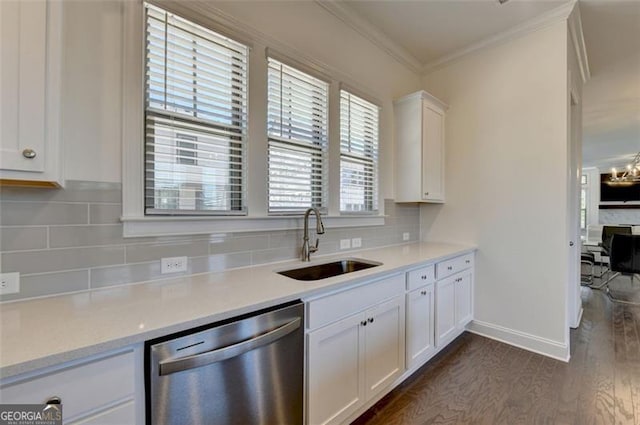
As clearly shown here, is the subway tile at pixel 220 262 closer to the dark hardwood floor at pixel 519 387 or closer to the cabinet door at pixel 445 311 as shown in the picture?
the dark hardwood floor at pixel 519 387

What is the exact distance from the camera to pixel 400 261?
2133 mm

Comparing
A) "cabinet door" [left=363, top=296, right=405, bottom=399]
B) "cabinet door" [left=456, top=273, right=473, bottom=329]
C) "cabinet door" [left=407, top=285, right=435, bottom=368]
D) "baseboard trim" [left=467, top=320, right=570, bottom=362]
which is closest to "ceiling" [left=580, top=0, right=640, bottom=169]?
"cabinet door" [left=456, top=273, right=473, bottom=329]

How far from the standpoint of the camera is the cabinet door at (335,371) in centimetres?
145

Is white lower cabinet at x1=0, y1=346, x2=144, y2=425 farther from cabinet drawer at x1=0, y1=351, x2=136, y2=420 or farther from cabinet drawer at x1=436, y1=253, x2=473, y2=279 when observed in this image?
cabinet drawer at x1=436, y1=253, x2=473, y2=279

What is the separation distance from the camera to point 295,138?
7.16 feet

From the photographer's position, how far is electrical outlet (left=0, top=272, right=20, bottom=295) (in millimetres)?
1143

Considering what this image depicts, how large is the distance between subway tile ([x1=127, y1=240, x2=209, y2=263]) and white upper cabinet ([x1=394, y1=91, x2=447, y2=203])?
84.4 inches

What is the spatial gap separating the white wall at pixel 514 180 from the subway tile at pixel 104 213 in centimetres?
309

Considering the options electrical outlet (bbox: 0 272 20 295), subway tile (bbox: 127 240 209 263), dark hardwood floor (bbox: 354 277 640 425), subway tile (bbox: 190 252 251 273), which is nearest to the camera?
electrical outlet (bbox: 0 272 20 295)

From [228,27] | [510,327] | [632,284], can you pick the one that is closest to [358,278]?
[228,27]

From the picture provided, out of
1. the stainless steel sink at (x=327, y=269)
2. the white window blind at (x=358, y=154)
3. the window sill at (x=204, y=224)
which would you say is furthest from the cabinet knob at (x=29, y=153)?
the white window blind at (x=358, y=154)

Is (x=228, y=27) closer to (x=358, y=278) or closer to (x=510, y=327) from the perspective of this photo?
(x=358, y=278)

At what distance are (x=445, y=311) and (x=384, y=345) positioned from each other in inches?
37.6

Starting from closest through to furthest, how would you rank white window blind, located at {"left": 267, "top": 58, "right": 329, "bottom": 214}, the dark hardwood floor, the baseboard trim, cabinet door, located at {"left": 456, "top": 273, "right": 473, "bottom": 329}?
the dark hardwood floor < white window blind, located at {"left": 267, "top": 58, "right": 329, "bottom": 214} < the baseboard trim < cabinet door, located at {"left": 456, "top": 273, "right": 473, "bottom": 329}
